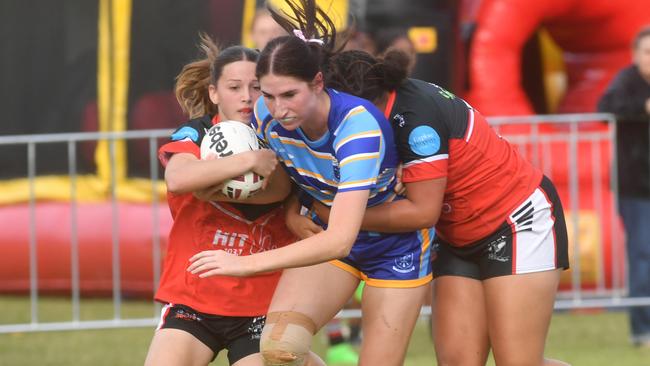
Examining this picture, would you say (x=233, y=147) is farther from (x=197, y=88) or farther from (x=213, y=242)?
(x=197, y=88)

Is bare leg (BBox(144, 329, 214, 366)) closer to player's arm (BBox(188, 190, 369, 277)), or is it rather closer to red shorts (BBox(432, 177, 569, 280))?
player's arm (BBox(188, 190, 369, 277))

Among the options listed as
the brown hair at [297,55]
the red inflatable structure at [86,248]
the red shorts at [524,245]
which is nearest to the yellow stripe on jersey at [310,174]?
the brown hair at [297,55]

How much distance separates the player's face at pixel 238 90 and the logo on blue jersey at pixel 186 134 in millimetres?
153

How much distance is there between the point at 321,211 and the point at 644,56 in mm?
4180

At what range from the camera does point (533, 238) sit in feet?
18.3

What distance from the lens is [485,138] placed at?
18.0 ft

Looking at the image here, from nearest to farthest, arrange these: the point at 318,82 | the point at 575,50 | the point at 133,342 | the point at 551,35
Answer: the point at 318,82 < the point at 133,342 < the point at 551,35 < the point at 575,50

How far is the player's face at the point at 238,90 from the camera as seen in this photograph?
5312mm

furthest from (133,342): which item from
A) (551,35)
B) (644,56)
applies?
(551,35)

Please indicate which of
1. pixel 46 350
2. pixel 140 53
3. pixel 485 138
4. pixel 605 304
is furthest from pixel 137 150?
pixel 485 138

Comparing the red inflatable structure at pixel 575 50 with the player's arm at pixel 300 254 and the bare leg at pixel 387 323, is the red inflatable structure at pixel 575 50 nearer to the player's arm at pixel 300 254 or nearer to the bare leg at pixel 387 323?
the bare leg at pixel 387 323

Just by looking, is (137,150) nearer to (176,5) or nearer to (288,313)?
(176,5)

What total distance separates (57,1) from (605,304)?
568 cm

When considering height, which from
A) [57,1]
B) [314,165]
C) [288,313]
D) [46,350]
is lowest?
[46,350]
